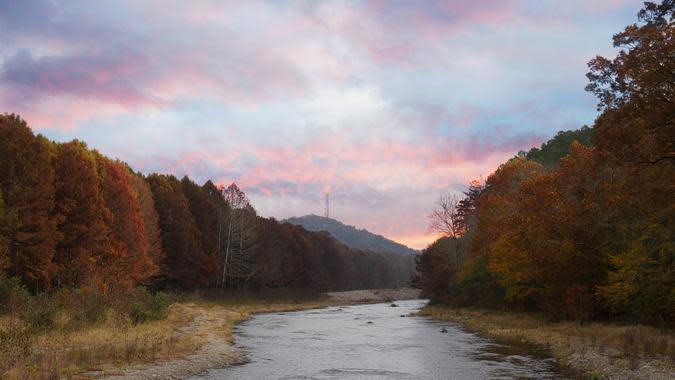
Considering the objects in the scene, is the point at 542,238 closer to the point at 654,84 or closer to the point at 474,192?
the point at 654,84

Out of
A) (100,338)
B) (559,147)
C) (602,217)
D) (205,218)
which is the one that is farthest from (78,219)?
(559,147)

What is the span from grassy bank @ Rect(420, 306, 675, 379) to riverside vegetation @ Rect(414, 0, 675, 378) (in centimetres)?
8

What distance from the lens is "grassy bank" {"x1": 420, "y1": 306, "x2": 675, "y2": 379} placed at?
77.7ft

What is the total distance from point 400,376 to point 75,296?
71.7ft

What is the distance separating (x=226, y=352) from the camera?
3073 centimetres

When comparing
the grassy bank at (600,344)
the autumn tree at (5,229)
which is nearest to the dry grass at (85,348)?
the autumn tree at (5,229)

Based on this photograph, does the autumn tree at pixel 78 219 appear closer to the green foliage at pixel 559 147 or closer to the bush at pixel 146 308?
the bush at pixel 146 308

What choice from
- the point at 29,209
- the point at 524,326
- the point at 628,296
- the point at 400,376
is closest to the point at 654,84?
the point at 400,376

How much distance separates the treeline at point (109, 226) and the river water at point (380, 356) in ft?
48.5

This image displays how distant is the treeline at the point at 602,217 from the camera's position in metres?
21.3

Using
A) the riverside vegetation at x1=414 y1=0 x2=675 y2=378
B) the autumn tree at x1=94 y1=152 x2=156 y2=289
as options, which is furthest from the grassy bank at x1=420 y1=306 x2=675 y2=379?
the autumn tree at x1=94 y1=152 x2=156 y2=289

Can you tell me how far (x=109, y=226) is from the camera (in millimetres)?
57812

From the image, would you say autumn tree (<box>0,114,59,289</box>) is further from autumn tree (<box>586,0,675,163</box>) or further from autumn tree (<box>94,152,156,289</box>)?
autumn tree (<box>586,0,675,163</box>)

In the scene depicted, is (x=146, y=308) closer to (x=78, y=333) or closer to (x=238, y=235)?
(x=78, y=333)
